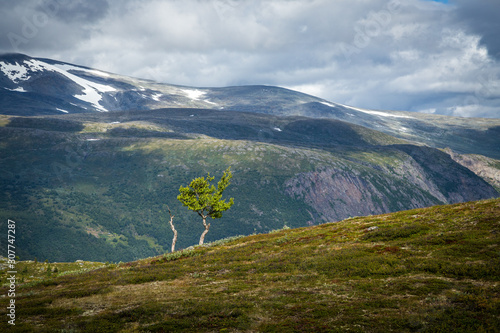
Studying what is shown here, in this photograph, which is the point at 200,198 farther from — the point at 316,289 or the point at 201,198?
the point at 316,289

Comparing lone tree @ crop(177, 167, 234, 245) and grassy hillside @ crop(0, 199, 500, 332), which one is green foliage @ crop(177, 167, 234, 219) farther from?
grassy hillside @ crop(0, 199, 500, 332)

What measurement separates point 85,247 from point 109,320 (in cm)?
18288

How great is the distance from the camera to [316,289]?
24188 millimetres

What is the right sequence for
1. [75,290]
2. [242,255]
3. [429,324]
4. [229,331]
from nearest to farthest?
1. [429,324]
2. [229,331]
3. [75,290]
4. [242,255]

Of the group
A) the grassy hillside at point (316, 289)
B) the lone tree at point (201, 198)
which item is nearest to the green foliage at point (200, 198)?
the lone tree at point (201, 198)

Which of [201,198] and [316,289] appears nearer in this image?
[316,289]

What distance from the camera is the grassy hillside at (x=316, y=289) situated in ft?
59.6

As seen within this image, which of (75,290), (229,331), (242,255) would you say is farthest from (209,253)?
(229,331)

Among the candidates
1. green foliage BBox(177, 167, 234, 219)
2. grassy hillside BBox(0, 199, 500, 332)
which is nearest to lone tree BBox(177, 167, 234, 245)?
green foliage BBox(177, 167, 234, 219)

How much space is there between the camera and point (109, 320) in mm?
20719

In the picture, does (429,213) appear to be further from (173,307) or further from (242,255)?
(173,307)

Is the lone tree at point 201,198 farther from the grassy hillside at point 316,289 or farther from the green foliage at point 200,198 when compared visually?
the grassy hillside at point 316,289

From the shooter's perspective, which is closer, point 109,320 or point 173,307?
point 109,320

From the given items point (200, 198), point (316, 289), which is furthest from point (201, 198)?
point (316, 289)
